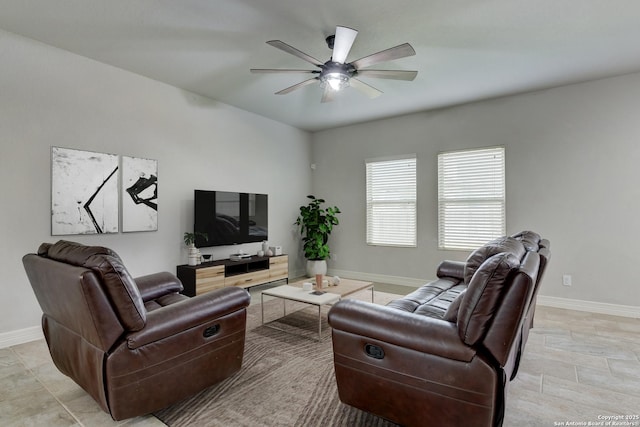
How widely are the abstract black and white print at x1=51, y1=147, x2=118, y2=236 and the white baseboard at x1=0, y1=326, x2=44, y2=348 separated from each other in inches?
36.3

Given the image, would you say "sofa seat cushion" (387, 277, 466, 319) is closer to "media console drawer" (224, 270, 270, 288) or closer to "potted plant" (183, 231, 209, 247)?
"media console drawer" (224, 270, 270, 288)

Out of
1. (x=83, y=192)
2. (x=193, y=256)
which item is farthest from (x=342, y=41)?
(x=193, y=256)

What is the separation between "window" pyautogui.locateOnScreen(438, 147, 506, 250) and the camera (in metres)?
4.70

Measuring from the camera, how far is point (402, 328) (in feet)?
5.51

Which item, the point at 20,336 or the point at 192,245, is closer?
the point at 20,336

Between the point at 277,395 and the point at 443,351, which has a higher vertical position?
the point at 443,351

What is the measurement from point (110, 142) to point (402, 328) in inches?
144

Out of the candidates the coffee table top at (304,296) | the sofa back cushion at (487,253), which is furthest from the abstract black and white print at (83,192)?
the sofa back cushion at (487,253)

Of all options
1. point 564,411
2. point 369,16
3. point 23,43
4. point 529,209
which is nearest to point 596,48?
point 529,209

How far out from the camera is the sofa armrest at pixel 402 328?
1.56 metres

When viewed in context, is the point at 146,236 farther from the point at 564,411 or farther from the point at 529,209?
the point at 529,209

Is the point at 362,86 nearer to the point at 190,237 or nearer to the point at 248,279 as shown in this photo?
the point at 190,237

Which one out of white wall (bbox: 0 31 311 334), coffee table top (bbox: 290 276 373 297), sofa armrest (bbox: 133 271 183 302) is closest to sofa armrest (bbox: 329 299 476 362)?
coffee table top (bbox: 290 276 373 297)

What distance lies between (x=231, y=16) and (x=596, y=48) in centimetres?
344
